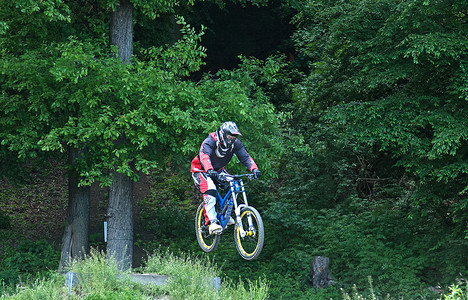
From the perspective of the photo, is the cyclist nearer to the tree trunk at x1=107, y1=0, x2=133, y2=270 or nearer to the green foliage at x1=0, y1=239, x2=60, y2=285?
the tree trunk at x1=107, y1=0, x2=133, y2=270

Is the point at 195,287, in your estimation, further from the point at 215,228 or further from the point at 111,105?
the point at 111,105

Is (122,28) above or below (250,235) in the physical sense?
above

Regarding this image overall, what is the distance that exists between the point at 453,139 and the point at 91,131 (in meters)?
7.20

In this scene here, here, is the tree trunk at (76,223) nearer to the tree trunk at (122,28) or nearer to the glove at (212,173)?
the tree trunk at (122,28)

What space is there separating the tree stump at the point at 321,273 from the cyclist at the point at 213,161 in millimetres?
5932

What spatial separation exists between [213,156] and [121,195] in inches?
186

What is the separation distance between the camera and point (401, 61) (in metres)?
14.0

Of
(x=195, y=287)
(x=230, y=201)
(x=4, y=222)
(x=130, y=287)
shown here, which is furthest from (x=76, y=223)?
(x=230, y=201)

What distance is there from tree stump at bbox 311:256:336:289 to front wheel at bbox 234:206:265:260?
5.93 m

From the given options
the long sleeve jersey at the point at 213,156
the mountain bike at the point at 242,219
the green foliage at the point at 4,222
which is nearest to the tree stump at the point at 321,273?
the mountain bike at the point at 242,219

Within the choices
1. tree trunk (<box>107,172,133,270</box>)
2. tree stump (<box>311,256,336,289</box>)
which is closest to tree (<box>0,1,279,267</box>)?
tree trunk (<box>107,172,133,270</box>)

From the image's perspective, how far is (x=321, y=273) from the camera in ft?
Answer: 50.7

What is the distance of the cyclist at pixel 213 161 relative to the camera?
9750 mm

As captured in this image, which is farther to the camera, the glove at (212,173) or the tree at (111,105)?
the tree at (111,105)
